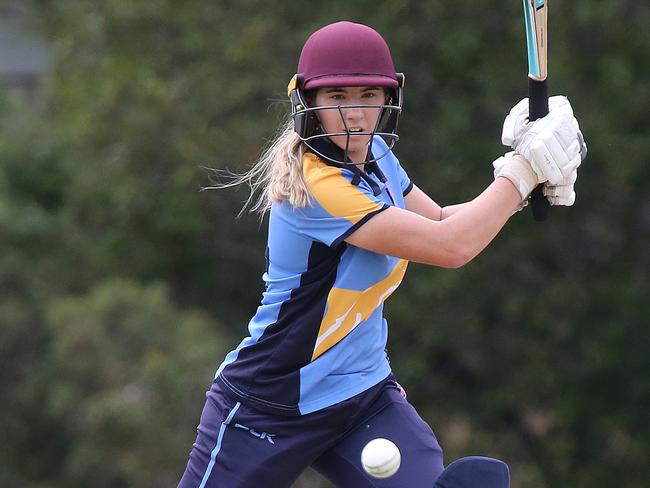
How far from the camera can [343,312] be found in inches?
136

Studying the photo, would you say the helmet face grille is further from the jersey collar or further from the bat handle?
the bat handle

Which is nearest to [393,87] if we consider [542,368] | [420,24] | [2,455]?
[420,24]

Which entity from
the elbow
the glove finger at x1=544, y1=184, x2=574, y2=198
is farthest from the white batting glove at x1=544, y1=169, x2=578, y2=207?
the elbow

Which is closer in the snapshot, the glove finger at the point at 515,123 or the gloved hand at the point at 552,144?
the gloved hand at the point at 552,144

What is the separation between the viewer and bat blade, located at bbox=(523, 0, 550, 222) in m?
3.51

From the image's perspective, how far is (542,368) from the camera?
444 inches

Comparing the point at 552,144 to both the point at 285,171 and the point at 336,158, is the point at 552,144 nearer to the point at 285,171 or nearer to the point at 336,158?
the point at 336,158

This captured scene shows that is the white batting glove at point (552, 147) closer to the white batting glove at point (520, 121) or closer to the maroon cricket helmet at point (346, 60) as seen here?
the white batting glove at point (520, 121)

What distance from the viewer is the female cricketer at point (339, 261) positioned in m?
3.39

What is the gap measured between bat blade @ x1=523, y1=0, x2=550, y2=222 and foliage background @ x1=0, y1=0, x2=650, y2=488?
6.35 meters

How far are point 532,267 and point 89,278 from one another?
13.0 ft

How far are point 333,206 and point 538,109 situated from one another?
24.5 inches

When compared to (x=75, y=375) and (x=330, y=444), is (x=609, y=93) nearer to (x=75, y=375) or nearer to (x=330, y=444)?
(x=75, y=375)

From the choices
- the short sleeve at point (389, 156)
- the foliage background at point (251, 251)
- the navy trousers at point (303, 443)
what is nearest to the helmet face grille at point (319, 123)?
the short sleeve at point (389, 156)
